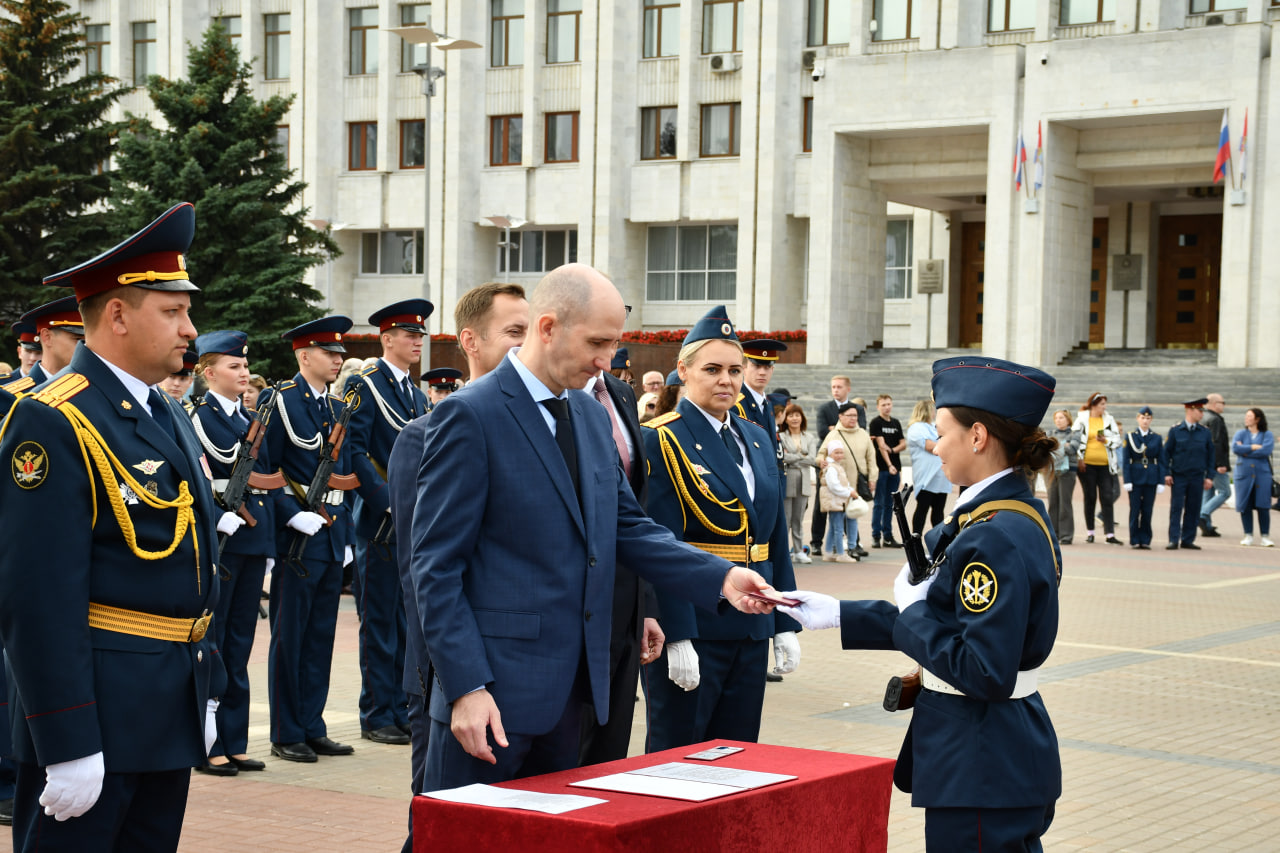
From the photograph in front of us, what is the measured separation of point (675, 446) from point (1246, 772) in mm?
4060

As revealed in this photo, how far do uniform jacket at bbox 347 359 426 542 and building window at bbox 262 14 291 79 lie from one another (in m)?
47.1

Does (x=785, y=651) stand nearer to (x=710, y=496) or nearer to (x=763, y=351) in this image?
(x=710, y=496)

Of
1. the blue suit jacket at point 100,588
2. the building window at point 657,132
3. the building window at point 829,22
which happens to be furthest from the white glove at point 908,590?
the building window at point 657,132

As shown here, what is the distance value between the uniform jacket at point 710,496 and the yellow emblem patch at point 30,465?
281 centimetres

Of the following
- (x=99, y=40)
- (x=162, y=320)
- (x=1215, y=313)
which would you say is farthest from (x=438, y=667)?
(x=99, y=40)

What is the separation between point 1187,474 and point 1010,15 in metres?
24.9

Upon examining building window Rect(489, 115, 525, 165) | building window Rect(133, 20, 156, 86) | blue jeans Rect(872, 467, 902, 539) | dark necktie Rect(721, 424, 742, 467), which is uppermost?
building window Rect(133, 20, 156, 86)

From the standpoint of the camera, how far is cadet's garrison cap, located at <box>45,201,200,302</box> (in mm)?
3852

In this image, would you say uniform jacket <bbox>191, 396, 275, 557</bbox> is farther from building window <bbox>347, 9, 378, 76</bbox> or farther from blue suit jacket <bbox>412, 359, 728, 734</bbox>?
building window <bbox>347, 9, 378, 76</bbox>

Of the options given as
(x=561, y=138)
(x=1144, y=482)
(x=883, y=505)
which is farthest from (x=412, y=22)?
(x=1144, y=482)

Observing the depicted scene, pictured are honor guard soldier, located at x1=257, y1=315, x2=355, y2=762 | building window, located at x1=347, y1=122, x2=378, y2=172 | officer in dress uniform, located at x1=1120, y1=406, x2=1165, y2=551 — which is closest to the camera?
honor guard soldier, located at x1=257, y1=315, x2=355, y2=762

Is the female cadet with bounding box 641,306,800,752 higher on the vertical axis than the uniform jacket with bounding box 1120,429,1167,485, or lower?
higher

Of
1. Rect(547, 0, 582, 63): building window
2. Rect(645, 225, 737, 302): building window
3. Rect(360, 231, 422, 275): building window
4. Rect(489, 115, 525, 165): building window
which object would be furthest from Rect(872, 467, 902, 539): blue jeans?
Rect(360, 231, 422, 275): building window

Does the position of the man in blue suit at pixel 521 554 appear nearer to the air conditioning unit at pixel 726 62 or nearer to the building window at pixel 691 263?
the air conditioning unit at pixel 726 62
